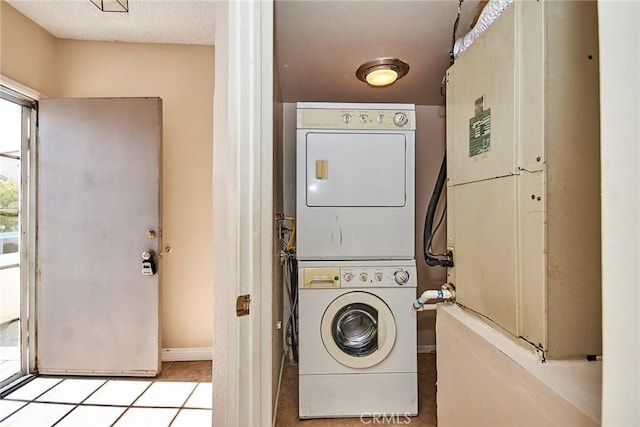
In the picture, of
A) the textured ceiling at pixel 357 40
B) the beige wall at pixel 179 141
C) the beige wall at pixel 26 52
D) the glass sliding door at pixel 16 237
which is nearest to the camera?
the textured ceiling at pixel 357 40

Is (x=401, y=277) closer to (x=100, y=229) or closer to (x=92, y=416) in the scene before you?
(x=92, y=416)

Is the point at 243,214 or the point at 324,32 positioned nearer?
the point at 243,214

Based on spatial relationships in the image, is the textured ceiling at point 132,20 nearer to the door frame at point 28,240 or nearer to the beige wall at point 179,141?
the beige wall at point 179,141

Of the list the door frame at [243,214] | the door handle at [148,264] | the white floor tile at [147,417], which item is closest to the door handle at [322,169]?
the door frame at [243,214]

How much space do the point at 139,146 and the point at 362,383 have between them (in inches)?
86.0

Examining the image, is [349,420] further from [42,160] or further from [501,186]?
[42,160]

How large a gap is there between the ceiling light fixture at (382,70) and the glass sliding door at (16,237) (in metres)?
2.37

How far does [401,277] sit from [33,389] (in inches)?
99.4

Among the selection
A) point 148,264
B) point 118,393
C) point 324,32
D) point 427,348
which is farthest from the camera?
point 427,348

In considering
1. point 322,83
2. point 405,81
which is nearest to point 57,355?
point 322,83

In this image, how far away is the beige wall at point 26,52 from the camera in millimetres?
1969

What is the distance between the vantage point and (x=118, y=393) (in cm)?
205

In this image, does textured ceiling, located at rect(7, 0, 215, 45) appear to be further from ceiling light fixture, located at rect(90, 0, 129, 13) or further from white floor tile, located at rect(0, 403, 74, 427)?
white floor tile, located at rect(0, 403, 74, 427)

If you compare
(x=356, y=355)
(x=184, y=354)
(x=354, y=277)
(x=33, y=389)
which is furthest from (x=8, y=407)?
(x=354, y=277)
